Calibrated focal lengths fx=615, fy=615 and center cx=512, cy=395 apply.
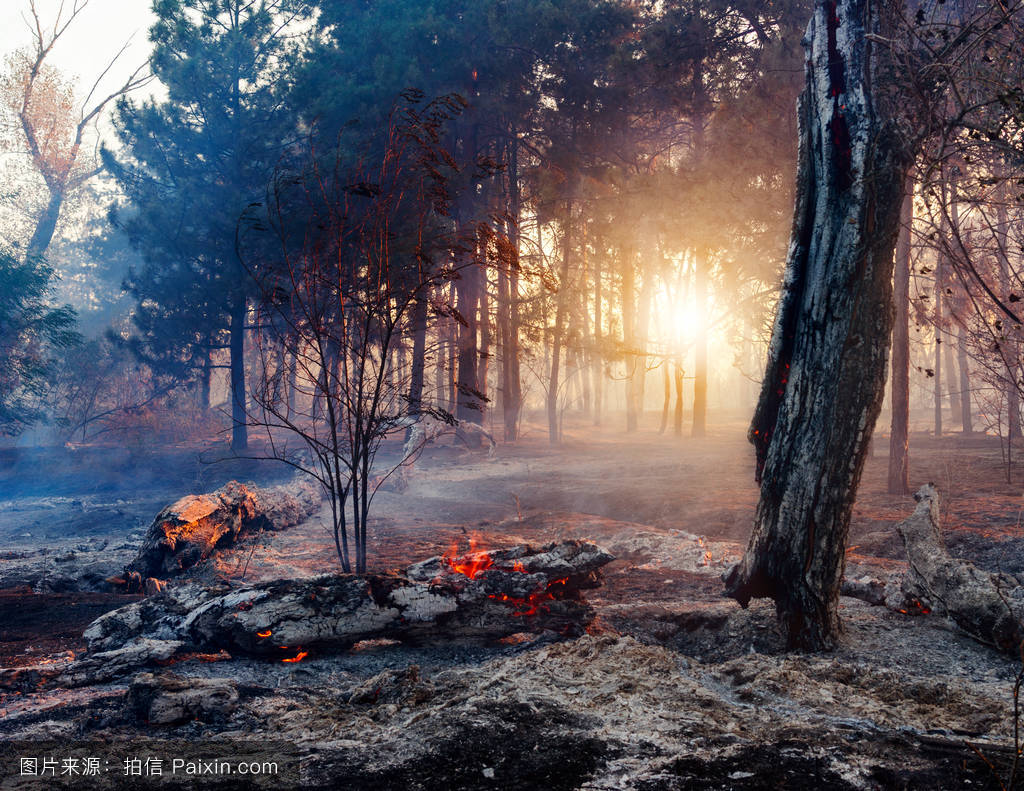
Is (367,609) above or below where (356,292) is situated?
below

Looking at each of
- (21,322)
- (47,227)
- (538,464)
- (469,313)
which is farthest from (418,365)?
(47,227)

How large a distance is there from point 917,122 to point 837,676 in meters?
3.84

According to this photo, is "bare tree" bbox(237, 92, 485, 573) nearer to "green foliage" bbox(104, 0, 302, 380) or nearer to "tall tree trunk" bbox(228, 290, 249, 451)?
"tall tree trunk" bbox(228, 290, 249, 451)

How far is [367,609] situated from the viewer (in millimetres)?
4613

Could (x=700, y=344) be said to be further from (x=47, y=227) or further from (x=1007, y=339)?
(x=47, y=227)

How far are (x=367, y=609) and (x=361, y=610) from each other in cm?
4

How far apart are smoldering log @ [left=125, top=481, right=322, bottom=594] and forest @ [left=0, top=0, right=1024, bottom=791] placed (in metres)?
0.06

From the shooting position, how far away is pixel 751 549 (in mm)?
4555

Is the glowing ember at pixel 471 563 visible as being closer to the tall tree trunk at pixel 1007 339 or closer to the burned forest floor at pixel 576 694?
the burned forest floor at pixel 576 694

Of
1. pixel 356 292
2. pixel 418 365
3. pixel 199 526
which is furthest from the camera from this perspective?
pixel 418 365

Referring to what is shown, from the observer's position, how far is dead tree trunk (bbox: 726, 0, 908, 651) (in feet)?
13.8

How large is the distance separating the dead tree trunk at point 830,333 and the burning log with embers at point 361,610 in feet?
5.31

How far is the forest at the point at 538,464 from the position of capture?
309 centimetres

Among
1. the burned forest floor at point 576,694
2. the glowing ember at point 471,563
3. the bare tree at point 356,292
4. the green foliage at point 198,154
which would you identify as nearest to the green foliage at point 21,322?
the green foliage at point 198,154
